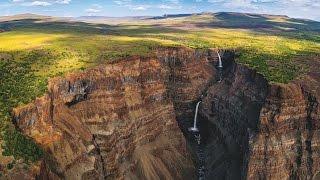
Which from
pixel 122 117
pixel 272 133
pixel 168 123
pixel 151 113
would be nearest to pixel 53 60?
pixel 122 117

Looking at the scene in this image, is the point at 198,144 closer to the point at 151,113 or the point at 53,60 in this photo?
the point at 151,113

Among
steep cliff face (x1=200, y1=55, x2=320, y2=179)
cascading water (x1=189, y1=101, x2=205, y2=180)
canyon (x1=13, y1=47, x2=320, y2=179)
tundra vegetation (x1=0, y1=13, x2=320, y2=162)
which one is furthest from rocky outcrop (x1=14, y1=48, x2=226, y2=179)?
steep cliff face (x1=200, y1=55, x2=320, y2=179)

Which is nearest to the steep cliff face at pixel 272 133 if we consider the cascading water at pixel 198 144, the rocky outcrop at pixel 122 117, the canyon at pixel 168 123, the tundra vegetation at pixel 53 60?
the canyon at pixel 168 123

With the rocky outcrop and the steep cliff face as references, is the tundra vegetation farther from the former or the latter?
the steep cliff face

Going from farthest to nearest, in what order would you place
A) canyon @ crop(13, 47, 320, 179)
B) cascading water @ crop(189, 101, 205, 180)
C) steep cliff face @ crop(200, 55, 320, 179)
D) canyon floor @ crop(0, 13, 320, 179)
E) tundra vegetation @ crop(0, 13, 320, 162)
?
cascading water @ crop(189, 101, 205, 180) → steep cliff face @ crop(200, 55, 320, 179) → canyon @ crop(13, 47, 320, 179) → canyon floor @ crop(0, 13, 320, 179) → tundra vegetation @ crop(0, 13, 320, 162)

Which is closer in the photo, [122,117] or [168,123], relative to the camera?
[122,117]

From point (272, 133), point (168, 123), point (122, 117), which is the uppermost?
point (122, 117)

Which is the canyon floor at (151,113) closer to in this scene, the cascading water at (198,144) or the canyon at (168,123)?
the canyon at (168,123)
